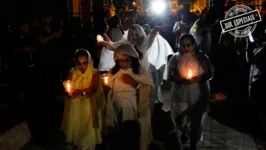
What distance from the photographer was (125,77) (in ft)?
17.2

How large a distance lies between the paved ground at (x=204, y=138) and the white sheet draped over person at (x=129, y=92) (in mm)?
1256

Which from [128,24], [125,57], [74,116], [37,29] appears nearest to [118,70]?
[125,57]

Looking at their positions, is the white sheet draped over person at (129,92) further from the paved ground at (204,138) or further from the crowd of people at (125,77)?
the paved ground at (204,138)

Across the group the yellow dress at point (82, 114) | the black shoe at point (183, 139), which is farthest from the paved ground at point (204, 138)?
the yellow dress at point (82, 114)

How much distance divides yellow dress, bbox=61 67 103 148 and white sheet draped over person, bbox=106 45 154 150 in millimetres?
256

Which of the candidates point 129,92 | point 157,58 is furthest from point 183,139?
point 157,58

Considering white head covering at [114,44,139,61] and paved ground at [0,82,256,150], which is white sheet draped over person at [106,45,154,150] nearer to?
white head covering at [114,44,139,61]

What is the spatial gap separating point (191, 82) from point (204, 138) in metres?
1.32

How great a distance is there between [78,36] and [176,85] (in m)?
4.24

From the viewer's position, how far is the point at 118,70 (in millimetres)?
5371

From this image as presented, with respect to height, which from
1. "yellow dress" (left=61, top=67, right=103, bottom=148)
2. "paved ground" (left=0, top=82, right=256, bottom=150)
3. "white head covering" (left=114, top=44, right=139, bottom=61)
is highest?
"white head covering" (left=114, top=44, right=139, bottom=61)

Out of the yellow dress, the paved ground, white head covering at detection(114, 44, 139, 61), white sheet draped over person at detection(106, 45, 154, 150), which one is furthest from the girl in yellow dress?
the paved ground

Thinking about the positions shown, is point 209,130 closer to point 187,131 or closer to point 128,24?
point 187,131

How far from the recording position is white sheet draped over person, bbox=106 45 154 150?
17.0 feet
